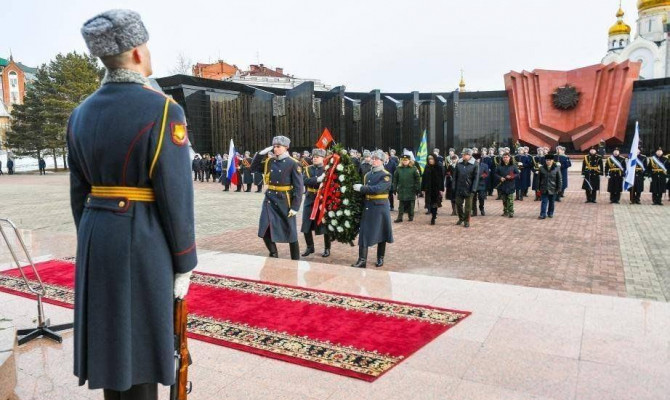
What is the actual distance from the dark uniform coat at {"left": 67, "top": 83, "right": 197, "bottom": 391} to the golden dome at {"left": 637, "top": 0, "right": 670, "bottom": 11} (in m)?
73.5

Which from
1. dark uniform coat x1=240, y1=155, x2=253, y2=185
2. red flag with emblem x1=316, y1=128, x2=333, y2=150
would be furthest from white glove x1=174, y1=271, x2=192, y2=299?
dark uniform coat x1=240, y1=155, x2=253, y2=185

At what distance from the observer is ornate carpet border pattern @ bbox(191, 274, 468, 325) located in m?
4.55

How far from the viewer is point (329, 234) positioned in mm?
7785

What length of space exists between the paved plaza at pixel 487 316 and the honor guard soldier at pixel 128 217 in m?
1.19

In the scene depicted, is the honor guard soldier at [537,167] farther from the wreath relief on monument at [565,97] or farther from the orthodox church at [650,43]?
the orthodox church at [650,43]

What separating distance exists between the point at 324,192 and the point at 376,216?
1.01 m

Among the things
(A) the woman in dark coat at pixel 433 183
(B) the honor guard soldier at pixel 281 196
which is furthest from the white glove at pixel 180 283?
(A) the woman in dark coat at pixel 433 183

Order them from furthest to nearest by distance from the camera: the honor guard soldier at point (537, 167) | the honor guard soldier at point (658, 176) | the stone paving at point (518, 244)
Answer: the honor guard soldier at point (537, 167), the honor guard soldier at point (658, 176), the stone paving at point (518, 244)

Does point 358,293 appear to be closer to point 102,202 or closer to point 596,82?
point 102,202

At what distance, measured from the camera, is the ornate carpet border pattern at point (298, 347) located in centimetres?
352

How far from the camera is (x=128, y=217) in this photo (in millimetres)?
2035

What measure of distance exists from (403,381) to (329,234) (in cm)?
→ 459

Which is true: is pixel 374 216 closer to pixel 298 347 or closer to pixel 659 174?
pixel 298 347

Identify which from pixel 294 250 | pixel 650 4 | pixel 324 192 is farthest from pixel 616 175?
pixel 650 4
